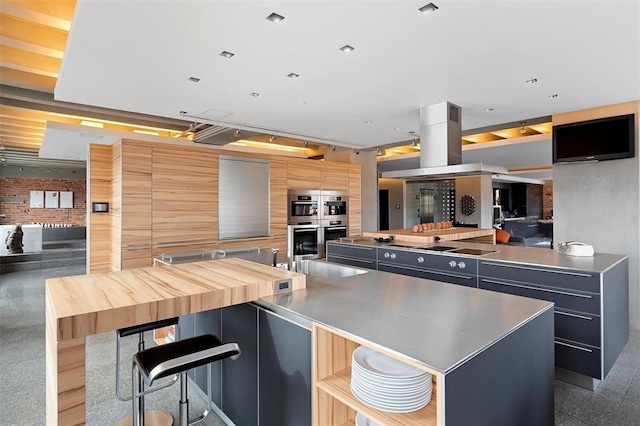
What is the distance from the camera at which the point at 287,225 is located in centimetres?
558

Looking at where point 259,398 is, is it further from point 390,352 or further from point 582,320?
point 582,320

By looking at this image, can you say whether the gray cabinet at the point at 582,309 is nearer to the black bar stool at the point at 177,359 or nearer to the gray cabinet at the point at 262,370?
the gray cabinet at the point at 262,370

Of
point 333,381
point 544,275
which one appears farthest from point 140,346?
point 544,275

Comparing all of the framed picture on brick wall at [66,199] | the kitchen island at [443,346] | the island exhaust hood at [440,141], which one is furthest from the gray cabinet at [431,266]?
the framed picture on brick wall at [66,199]

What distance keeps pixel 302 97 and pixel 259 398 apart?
8.94 feet

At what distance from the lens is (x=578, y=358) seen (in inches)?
97.0

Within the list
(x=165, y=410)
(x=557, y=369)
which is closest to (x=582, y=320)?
(x=557, y=369)

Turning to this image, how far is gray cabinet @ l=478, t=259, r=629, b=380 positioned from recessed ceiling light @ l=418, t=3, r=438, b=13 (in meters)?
2.03

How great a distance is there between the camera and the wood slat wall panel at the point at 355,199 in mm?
6574

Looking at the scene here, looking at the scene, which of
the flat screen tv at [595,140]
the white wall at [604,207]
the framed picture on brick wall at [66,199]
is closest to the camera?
the flat screen tv at [595,140]

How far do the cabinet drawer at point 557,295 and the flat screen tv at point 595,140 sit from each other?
76.6 inches

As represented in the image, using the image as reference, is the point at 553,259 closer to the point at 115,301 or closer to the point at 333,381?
the point at 333,381

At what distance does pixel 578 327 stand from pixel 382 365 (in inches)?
79.7

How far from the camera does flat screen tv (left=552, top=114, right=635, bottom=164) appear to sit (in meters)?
3.52
